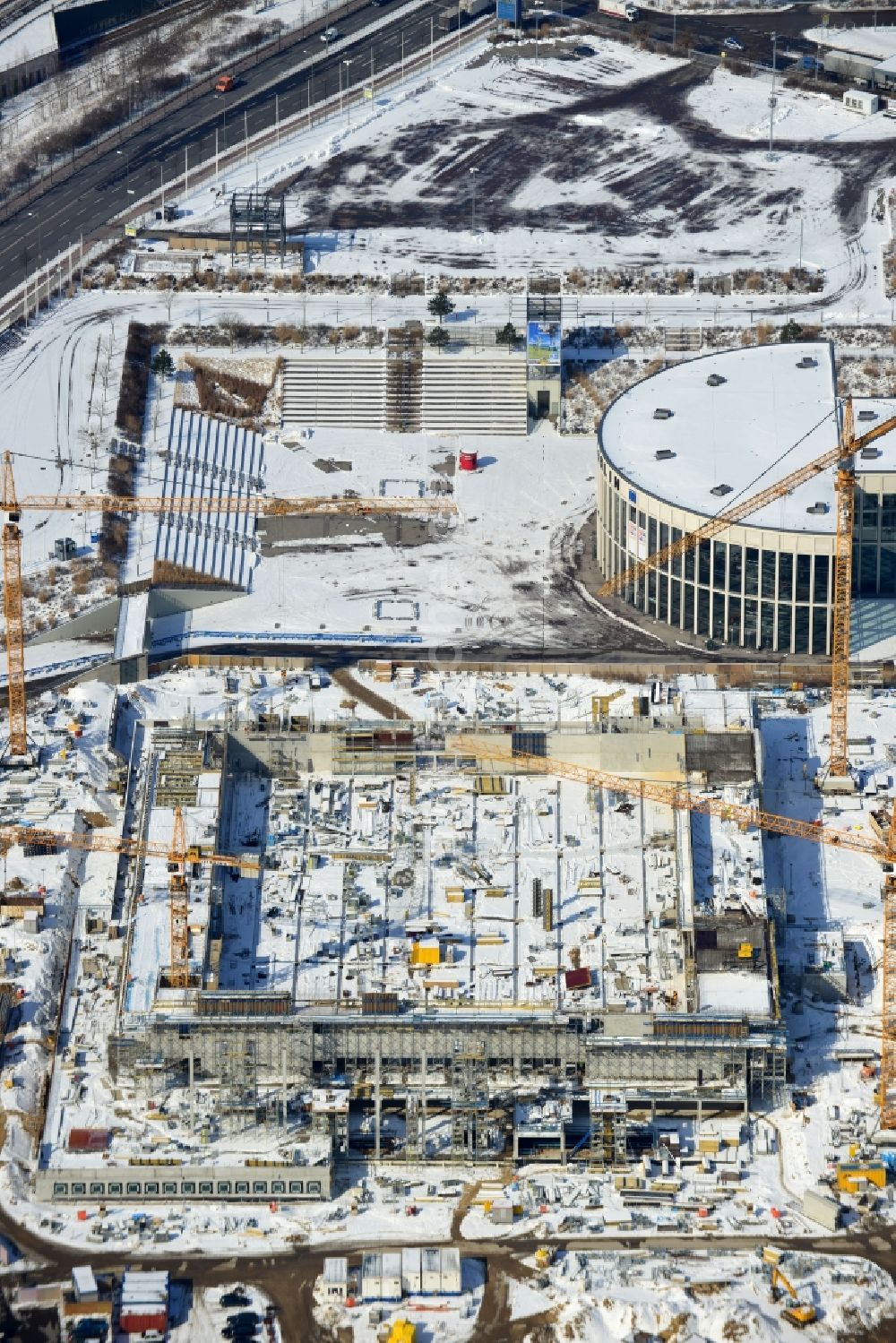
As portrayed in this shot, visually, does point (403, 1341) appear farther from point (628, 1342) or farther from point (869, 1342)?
point (869, 1342)

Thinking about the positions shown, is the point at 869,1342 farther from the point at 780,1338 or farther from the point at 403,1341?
the point at 403,1341

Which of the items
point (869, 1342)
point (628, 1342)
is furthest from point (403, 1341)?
point (869, 1342)

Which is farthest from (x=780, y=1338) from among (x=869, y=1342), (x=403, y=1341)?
(x=403, y=1341)

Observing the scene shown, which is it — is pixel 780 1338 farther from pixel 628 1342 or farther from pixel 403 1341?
pixel 403 1341
